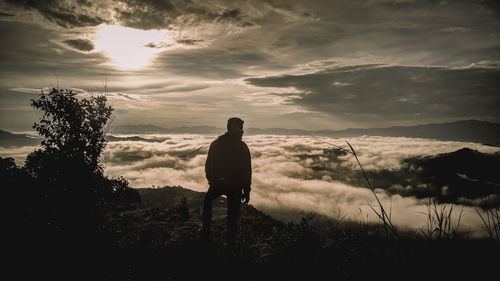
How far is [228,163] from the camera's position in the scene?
570 cm

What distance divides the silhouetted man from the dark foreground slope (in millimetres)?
861

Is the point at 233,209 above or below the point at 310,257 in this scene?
above

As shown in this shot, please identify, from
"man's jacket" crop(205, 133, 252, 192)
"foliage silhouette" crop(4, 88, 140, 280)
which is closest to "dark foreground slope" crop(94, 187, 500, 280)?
"foliage silhouette" crop(4, 88, 140, 280)

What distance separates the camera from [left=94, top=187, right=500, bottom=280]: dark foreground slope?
247 centimetres

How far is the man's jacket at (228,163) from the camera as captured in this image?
5660mm

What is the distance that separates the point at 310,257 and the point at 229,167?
238 centimetres

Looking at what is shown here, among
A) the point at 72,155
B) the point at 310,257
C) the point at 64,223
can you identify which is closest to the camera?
the point at 310,257

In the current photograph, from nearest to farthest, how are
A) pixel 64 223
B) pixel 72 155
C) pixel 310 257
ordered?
pixel 310 257
pixel 64 223
pixel 72 155

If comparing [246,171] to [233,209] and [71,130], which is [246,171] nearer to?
[233,209]

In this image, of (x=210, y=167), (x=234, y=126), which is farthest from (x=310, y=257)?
(x=234, y=126)

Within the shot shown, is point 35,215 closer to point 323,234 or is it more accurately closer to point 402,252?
point 323,234

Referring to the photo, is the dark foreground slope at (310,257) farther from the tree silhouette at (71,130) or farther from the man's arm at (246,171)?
the tree silhouette at (71,130)

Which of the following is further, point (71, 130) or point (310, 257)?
point (71, 130)

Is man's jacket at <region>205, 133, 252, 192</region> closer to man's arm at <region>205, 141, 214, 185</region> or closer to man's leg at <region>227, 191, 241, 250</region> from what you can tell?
man's arm at <region>205, 141, 214, 185</region>
